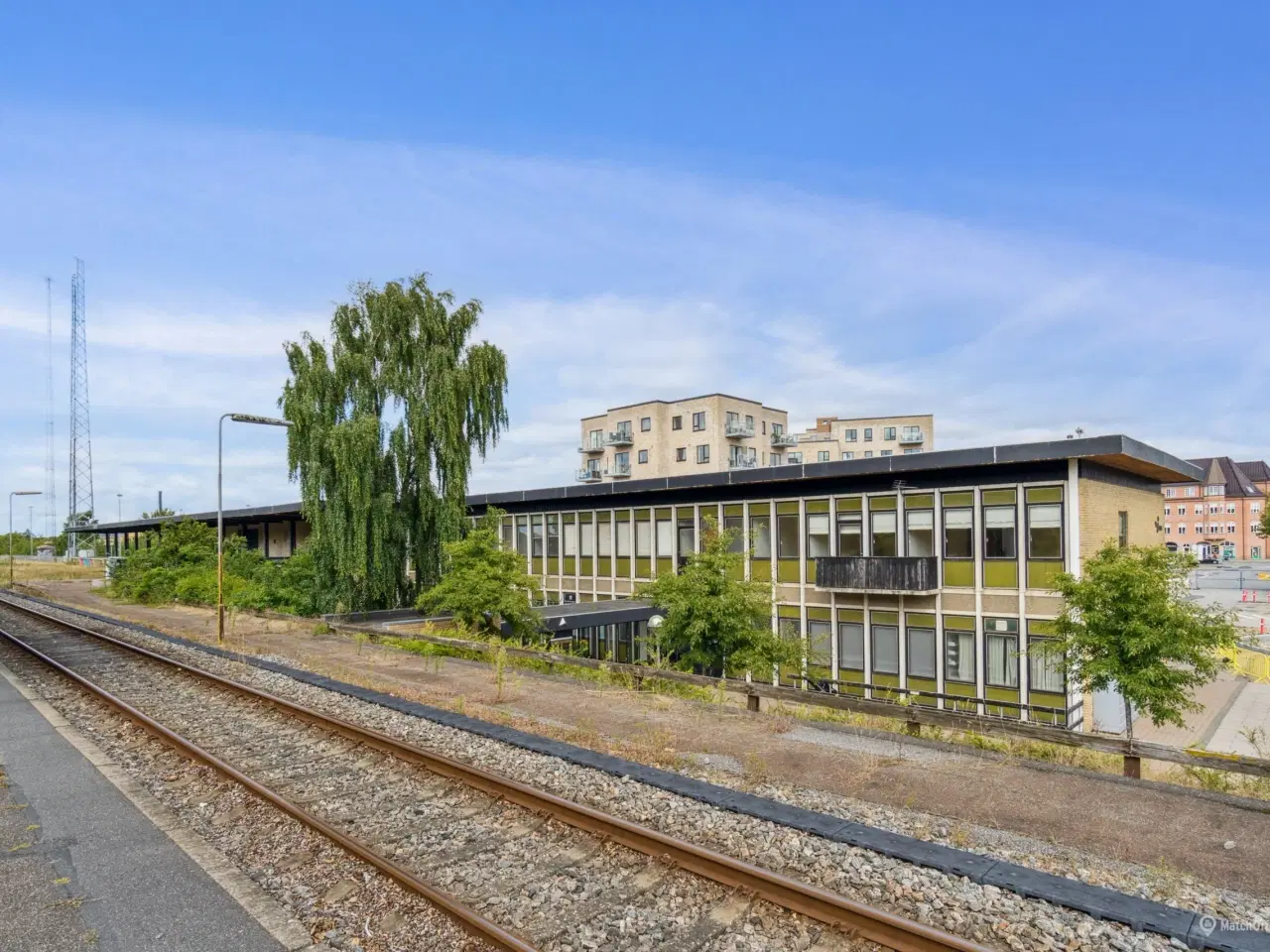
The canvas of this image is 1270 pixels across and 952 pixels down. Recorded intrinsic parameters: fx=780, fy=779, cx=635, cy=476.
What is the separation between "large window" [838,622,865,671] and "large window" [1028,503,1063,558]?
19.3ft

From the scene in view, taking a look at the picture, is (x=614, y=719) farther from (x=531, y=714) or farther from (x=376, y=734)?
(x=376, y=734)

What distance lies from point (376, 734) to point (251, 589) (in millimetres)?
29262

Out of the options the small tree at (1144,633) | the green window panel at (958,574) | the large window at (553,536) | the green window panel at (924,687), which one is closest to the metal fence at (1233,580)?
the green window panel at (924,687)

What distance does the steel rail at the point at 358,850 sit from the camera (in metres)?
5.94

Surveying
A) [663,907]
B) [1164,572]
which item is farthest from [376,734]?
[1164,572]

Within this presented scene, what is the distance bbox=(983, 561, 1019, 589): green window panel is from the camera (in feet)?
73.6

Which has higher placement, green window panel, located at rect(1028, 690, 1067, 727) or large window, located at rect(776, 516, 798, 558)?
large window, located at rect(776, 516, 798, 558)

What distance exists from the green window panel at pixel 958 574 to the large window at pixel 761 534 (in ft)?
20.5

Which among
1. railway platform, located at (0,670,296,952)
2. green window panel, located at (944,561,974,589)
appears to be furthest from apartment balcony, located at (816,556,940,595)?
railway platform, located at (0,670,296,952)

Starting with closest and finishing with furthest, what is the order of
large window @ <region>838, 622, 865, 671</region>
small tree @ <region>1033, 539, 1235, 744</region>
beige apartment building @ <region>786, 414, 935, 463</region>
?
small tree @ <region>1033, 539, 1235, 744</region>, large window @ <region>838, 622, 865, 671</region>, beige apartment building @ <region>786, 414, 935, 463</region>

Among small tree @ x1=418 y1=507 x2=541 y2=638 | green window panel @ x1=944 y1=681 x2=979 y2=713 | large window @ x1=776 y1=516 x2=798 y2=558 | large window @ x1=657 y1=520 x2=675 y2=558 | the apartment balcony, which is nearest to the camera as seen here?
green window panel @ x1=944 y1=681 x2=979 y2=713

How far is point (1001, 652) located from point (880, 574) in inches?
157

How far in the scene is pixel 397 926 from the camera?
20.9 ft

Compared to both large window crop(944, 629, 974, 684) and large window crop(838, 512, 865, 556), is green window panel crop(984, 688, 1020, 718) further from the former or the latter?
large window crop(838, 512, 865, 556)
